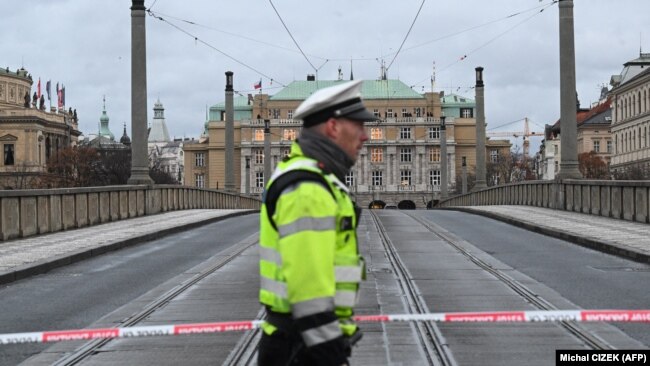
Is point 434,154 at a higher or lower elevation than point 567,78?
lower

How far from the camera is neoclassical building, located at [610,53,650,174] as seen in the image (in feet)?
290

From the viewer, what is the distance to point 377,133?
13838 centimetres

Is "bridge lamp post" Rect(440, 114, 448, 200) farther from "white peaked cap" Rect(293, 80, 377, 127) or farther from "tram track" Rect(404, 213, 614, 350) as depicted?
"white peaked cap" Rect(293, 80, 377, 127)

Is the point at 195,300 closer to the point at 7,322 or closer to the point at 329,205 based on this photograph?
the point at 7,322

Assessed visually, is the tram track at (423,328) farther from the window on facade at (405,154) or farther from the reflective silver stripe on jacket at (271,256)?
the window on facade at (405,154)

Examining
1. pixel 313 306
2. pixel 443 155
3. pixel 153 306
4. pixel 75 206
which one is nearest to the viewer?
pixel 313 306

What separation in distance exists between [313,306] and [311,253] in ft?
0.66

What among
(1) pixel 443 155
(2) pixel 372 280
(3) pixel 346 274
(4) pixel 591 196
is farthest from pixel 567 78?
(1) pixel 443 155

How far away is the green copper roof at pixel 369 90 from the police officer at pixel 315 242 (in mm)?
128868

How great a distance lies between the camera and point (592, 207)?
2698 centimetres

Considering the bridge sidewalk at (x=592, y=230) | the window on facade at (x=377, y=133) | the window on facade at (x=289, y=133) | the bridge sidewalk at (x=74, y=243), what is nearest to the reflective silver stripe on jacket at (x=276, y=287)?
the bridge sidewalk at (x=74, y=243)

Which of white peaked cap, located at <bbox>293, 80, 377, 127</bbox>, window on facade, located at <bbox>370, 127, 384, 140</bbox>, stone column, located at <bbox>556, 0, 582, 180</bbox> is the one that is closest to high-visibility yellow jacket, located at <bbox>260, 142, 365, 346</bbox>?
white peaked cap, located at <bbox>293, 80, 377, 127</bbox>

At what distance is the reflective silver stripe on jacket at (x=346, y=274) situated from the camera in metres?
3.82

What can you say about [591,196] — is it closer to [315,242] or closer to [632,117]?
[315,242]
